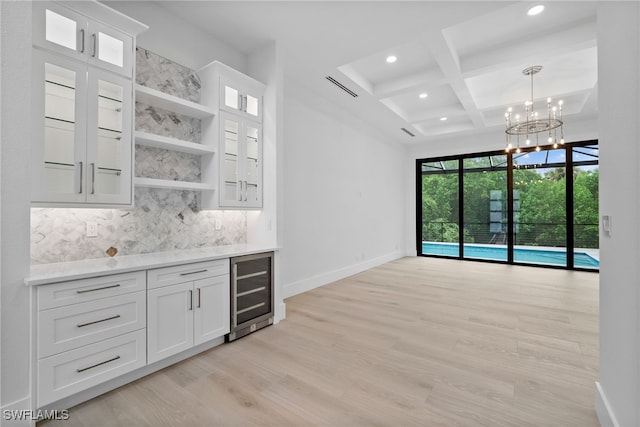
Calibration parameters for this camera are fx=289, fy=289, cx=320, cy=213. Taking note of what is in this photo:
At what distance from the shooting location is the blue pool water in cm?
621

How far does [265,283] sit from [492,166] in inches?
261

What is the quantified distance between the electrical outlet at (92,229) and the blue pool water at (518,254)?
762cm

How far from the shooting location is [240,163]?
127 inches

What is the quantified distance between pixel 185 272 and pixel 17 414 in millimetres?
1188

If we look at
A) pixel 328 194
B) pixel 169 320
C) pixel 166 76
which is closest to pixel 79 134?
pixel 166 76

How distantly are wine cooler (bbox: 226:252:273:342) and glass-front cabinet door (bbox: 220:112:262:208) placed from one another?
0.66 m

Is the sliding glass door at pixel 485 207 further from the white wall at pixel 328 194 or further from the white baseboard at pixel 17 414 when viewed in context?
the white baseboard at pixel 17 414

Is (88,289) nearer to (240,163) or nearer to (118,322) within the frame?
(118,322)

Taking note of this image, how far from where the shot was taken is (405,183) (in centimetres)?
846

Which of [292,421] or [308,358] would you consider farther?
[308,358]

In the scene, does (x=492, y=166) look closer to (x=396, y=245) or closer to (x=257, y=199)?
(x=396, y=245)

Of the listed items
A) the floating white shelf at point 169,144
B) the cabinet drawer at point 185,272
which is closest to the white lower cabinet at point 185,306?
the cabinet drawer at point 185,272

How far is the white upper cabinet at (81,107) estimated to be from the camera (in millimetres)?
1908

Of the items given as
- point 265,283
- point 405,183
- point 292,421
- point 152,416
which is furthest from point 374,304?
point 405,183
